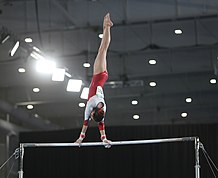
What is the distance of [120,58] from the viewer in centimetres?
1404

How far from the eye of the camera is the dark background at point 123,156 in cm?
1353

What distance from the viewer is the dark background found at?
13531 millimetres

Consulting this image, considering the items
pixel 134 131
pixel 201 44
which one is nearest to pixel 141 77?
pixel 134 131

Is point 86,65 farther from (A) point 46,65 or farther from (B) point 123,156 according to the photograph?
(B) point 123,156

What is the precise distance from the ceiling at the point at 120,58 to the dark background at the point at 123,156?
53.2 inches

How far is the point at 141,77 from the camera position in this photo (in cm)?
1463

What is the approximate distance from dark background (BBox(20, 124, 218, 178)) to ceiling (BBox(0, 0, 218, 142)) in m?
1.35

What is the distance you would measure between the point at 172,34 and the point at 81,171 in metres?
4.32

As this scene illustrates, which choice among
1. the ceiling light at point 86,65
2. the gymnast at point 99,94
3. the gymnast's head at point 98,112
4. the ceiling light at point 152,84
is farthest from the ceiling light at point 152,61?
the gymnast's head at point 98,112

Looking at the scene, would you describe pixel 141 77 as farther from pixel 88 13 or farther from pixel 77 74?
pixel 88 13

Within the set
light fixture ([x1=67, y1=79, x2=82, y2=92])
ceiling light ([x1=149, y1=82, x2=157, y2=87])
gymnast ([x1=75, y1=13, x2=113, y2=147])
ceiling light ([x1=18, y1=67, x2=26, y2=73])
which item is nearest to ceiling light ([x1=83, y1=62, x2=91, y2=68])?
light fixture ([x1=67, y1=79, x2=82, y2=92])

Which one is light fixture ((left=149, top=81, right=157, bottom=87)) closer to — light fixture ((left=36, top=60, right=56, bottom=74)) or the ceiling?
the ceiling

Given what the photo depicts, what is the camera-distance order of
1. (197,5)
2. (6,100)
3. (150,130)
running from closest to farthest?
(197,5) → (150,130) → (6,100)

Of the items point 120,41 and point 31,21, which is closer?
point 31,21
